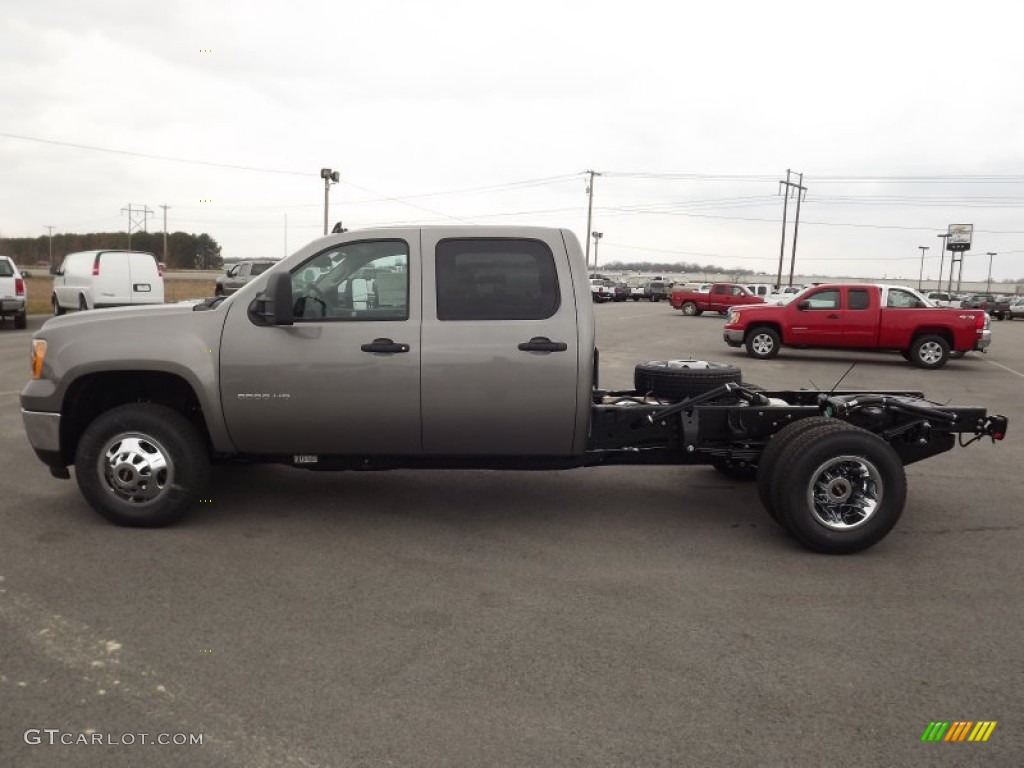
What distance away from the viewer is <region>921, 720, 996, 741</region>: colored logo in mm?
3084

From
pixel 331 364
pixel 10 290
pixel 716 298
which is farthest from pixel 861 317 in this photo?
pixel 716 298

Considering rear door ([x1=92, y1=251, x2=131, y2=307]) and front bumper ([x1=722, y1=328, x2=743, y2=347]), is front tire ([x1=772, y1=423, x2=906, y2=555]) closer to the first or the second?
front bumper ([x1=722, y1=328, x2=743, y2=347])

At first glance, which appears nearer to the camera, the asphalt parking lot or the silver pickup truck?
the asphalt parking lot

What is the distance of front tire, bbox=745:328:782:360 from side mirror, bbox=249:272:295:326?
15.2 metres

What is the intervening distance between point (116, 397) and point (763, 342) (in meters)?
15.5

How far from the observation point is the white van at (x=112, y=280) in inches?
739

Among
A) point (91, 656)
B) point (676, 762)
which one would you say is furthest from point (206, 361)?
point (676, 762)

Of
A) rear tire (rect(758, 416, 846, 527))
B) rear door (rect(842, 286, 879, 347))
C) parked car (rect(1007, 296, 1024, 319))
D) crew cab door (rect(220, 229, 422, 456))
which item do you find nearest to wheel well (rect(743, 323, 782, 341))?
rear door (rect(842, 286, 879, 347))

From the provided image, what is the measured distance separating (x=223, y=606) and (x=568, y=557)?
1.95 m

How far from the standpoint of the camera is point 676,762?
2887 millimetres

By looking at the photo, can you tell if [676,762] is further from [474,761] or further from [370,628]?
[370,628]

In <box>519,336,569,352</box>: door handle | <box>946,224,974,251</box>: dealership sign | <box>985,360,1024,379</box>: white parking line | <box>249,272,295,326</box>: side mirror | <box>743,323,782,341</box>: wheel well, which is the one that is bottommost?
<box>985,360,1024,379</box>: white parking line

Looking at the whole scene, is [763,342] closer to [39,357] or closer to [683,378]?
[683,378]

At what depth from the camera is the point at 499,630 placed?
3.91 meters
